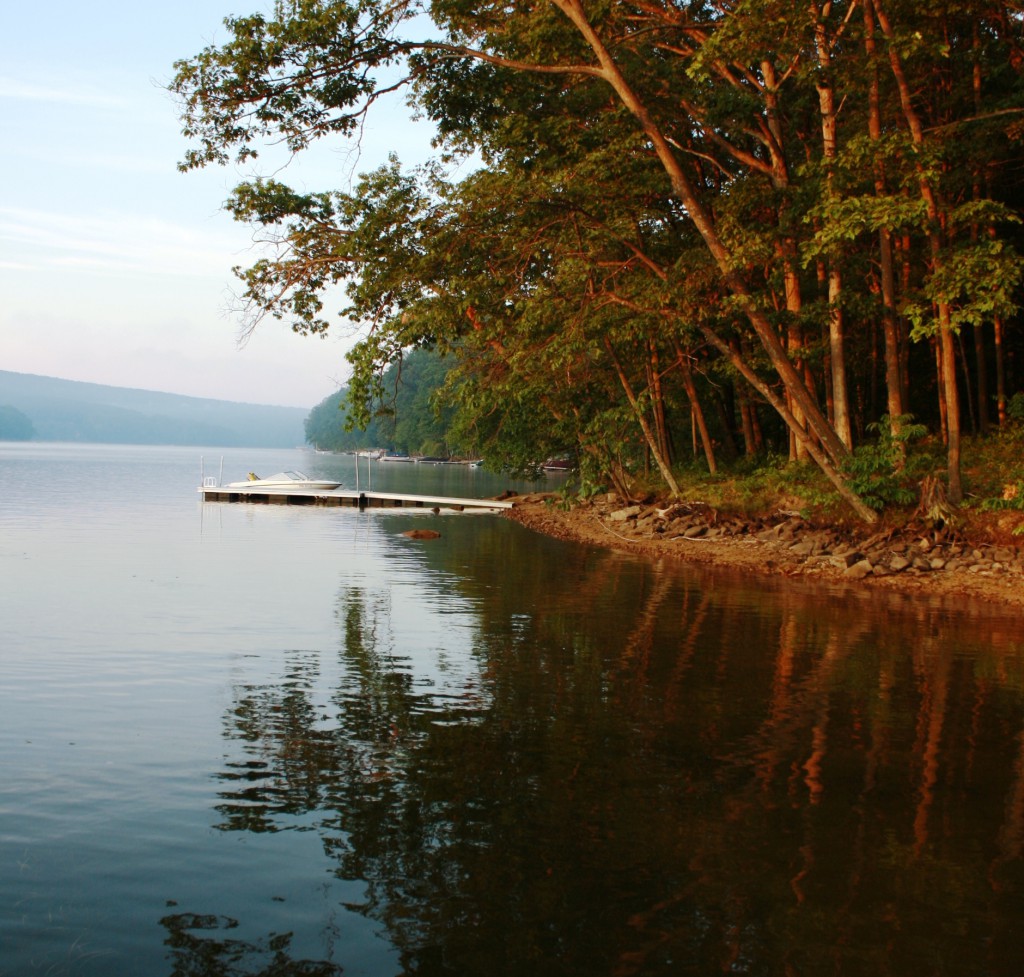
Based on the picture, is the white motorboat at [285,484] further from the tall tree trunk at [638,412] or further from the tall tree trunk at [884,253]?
the tall tree trunk at [884,253]

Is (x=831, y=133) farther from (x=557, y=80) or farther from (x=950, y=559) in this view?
(x=950, y=559)

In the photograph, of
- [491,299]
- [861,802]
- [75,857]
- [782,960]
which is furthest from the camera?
[491,299]

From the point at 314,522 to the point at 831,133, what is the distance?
21743 millimetres

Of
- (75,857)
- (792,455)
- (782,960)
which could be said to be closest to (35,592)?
(75,857)

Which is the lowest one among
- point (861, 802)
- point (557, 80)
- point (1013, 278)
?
point (861, 802)

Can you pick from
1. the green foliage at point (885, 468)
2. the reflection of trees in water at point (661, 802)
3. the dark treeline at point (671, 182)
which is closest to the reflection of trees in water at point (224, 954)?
the reflection of trees in water at point (661, 802)

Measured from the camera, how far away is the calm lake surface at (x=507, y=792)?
5.14 meters

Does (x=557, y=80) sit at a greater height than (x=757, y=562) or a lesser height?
greater

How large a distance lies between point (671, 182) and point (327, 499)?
92.9 ft

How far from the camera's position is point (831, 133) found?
19.6 meters

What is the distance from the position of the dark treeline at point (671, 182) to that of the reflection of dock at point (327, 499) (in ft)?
64.2

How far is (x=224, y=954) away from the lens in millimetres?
4934

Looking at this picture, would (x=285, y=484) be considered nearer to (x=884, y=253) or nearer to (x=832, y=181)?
(x=884, y=253)

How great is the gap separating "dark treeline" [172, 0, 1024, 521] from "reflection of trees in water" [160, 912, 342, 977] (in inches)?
547
